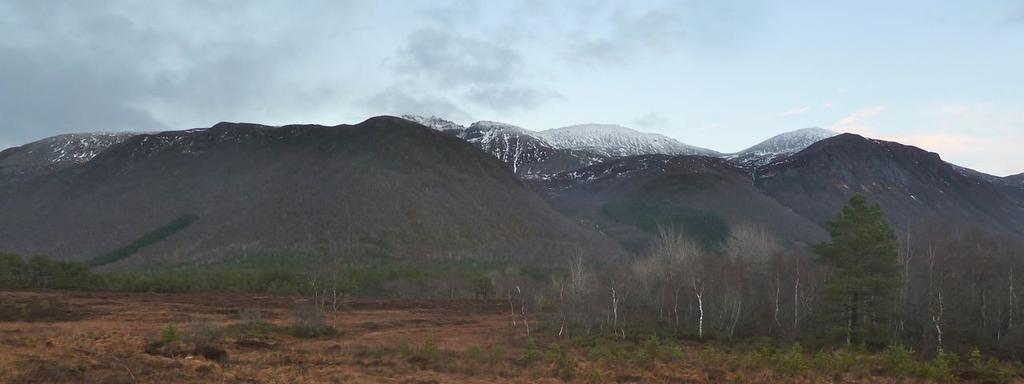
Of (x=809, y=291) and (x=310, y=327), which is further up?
(x=809, y=291)

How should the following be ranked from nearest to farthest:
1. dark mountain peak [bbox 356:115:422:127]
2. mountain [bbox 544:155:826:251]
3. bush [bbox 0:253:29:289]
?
bush [bbox 0:253:29:289], mountain [bbox 544:155:826:251], dark mountain peak [bbox 356:115:422:127]

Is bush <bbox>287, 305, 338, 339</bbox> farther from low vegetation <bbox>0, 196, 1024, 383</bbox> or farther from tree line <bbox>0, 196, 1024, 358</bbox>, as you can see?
tree line <bbox>0, 196, 1024, 358</bbox>

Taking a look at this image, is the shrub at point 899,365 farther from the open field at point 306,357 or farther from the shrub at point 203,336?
the shrub at point 203,336

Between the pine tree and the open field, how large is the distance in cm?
1035

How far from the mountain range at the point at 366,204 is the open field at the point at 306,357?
58.7 metres

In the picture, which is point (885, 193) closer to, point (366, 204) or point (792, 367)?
point (366, 204)

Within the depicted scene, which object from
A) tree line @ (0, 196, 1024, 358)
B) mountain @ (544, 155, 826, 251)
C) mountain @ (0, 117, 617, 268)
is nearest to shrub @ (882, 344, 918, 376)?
tree line @ (0, 196, 1024, 358)

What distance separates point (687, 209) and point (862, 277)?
113984mm

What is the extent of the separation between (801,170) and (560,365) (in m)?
194

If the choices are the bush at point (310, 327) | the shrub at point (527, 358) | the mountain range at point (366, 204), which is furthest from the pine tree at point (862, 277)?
the mountain range at point (366, 204)

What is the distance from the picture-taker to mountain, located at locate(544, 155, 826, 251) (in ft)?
417

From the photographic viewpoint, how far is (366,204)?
108812 mm

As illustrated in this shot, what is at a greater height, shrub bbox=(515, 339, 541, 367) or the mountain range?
the mountain range

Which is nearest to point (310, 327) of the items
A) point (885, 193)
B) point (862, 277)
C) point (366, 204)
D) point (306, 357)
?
point (306, 357)
